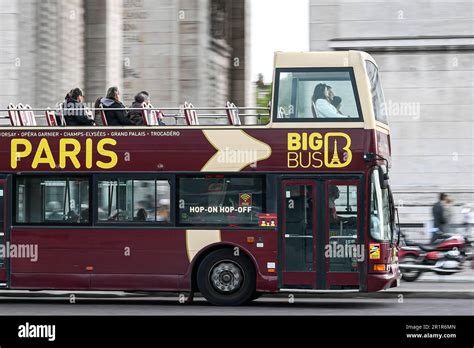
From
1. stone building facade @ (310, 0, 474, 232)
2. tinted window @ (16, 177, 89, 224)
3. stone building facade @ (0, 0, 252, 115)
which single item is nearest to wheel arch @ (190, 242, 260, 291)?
tinted window @ (16, 177, 89, 224)

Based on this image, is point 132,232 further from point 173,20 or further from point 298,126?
point 173,20

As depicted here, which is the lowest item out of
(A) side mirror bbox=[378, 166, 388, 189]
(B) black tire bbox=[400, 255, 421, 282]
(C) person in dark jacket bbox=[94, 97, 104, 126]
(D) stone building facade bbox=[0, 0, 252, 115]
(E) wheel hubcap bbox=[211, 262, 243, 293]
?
(B) black tire bbox=[400, 255, 421, 282]

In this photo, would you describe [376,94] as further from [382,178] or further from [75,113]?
[75,113]

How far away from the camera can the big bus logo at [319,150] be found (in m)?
15.7

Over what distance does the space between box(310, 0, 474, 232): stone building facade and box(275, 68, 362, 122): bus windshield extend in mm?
7175

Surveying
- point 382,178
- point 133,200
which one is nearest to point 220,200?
point 133,200

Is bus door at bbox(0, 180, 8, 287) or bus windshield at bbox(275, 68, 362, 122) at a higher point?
bus windshield at bbox(275, 68, 362, 122)

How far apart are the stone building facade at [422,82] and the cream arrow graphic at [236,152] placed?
747 cm

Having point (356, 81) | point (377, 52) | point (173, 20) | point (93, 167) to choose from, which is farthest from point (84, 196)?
point (173, 20)

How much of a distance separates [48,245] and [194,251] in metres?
2.27

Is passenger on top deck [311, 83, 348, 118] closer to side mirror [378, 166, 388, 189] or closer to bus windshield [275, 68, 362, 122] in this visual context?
bus windshield [275, 68, 362, 122]

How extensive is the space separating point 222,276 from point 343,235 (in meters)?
1.95

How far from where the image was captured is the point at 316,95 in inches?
626

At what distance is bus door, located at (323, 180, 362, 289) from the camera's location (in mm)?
15633
